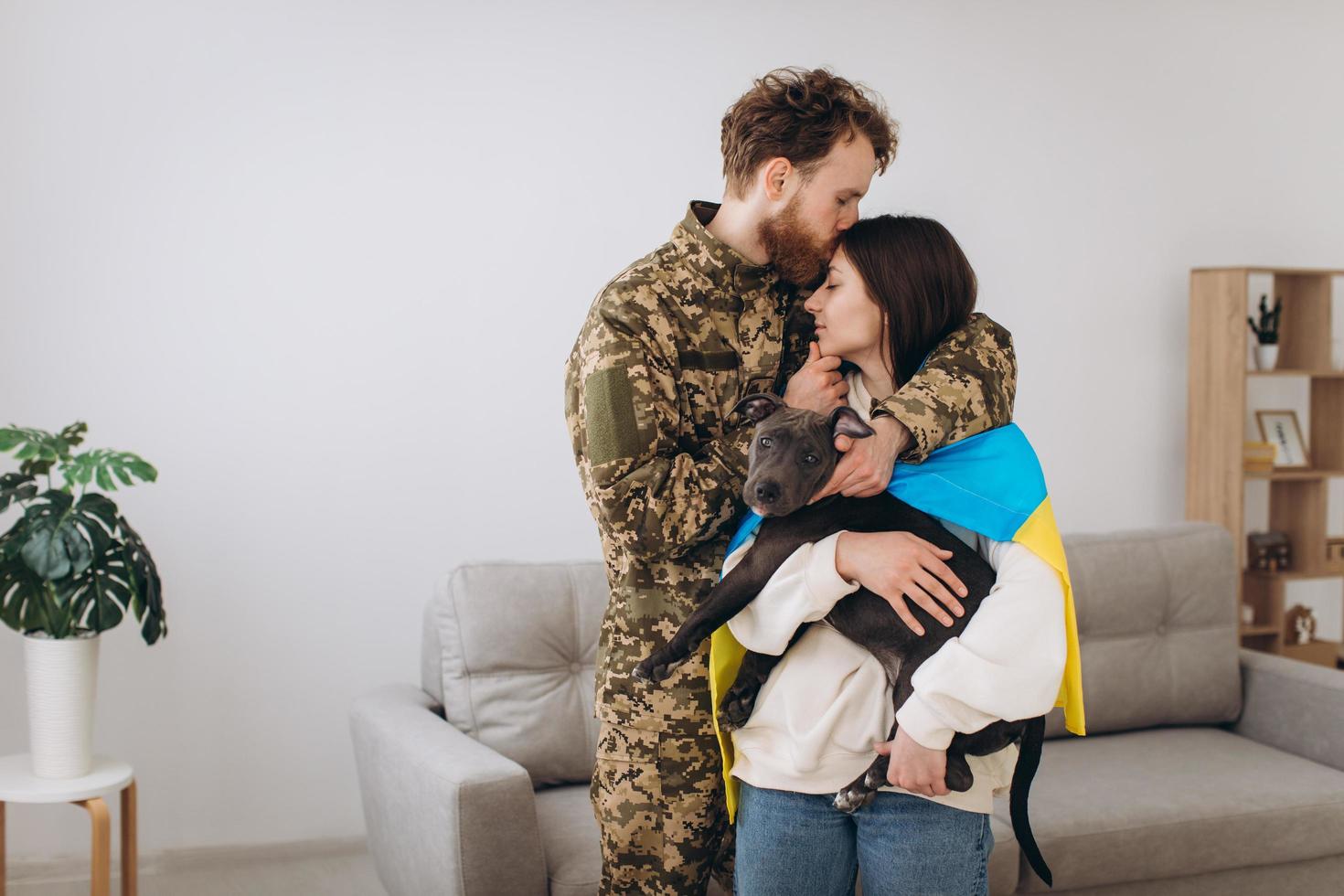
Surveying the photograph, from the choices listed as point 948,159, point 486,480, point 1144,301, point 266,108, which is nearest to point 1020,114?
point 948,159

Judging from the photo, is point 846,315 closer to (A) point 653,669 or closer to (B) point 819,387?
(B) point 819,387

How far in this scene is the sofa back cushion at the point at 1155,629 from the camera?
3.21 meters

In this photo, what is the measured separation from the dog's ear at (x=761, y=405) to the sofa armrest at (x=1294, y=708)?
2329 mm

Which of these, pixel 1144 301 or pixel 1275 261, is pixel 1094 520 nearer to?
pixel 1144 301

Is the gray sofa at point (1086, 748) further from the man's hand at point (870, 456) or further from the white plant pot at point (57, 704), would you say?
the man's hand at point (870, 456)

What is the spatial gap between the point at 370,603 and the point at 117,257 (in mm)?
1176

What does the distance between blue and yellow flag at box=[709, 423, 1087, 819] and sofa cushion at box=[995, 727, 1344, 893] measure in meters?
1.31

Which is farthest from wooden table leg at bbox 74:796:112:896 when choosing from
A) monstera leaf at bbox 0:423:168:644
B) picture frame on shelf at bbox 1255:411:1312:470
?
picture frame on shelf at bbox 1255:411:1312:470

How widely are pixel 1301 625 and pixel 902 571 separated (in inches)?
138

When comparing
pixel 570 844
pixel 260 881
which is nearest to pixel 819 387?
pixel 570 844

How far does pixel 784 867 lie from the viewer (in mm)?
1435

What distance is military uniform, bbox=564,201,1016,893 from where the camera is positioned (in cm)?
155

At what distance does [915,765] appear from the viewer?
1336mm

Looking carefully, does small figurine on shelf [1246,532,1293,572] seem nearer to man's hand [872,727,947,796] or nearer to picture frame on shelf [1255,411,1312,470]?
picture frame on shelf [1255,411,1312,470]
